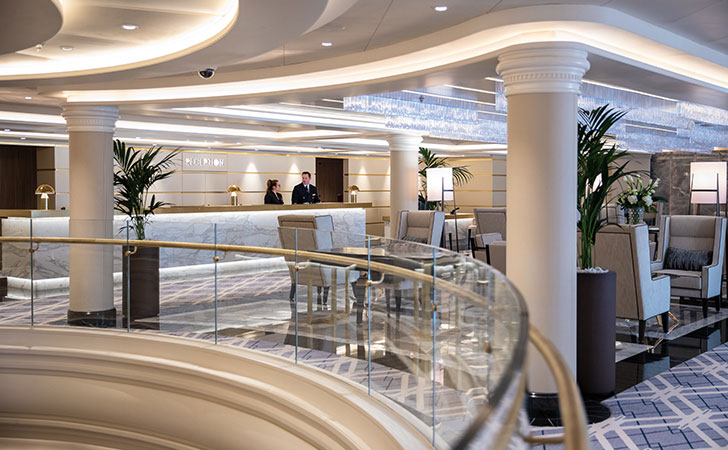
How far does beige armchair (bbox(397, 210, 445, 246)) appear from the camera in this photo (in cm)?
991

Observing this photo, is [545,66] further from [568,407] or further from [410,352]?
[568,407]

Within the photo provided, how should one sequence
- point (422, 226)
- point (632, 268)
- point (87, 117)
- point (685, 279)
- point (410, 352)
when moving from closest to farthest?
point (410, 352) → point (632, 268) → point (87, 117) → point (685, 279) → point (422, 226)

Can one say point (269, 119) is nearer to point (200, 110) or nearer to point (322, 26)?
point (200, 110)

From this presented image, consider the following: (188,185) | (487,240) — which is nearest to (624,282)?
(487,240)

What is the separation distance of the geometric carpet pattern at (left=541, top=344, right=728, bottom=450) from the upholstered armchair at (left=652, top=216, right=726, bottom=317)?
84.4 inches

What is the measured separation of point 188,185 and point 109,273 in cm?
1070

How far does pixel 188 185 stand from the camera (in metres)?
17.2

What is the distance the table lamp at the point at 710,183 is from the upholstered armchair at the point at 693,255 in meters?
1.41

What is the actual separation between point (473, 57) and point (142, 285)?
12.1ft

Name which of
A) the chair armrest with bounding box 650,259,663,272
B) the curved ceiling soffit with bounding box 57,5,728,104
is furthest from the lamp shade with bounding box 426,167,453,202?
the curved ceiling soffit with bounding box 57,5,728,104

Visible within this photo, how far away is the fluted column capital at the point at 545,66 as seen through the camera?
4.75 metres

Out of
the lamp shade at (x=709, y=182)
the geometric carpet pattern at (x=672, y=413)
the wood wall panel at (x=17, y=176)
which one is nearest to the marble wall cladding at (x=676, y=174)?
the lamp shade at (x=709, y=182)

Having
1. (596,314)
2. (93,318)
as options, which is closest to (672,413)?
(596,314)

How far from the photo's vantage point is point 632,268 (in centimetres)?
679
